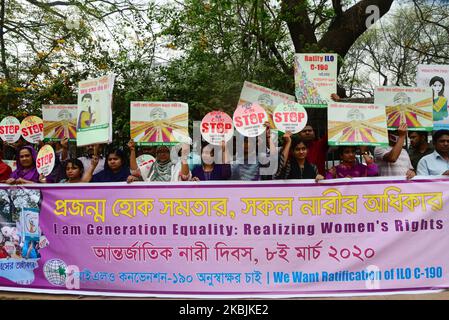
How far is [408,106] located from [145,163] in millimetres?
2754

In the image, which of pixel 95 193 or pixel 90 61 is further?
pixel 90 61

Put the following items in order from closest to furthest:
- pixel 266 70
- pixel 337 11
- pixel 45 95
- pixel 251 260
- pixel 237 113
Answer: pixel 251 260 → pixel 237 113 → pixel 266 70 → pixel 45 95 → pixel 337 11

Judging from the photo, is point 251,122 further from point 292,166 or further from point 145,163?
point 145,163

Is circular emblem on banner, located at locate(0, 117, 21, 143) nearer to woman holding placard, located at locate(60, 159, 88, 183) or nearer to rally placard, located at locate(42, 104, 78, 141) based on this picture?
rally placard, located at locate(42, 104, 78, 141)

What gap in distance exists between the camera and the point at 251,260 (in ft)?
15.2

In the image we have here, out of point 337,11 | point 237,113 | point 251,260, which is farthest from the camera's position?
point 337,11

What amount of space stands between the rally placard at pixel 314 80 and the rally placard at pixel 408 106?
611 mm

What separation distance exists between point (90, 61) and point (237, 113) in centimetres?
438

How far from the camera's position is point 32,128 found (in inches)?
236

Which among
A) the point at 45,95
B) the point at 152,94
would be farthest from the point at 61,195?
the point at 45,95

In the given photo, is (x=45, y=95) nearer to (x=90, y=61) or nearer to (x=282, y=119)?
(x=90, y=61)

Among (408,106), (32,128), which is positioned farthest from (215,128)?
(32,128)

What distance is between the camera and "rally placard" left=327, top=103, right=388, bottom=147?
15.9 feet

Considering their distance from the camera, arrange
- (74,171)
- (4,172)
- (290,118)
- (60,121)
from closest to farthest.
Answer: (290,118), (74,171), (4,172), (60,121)
